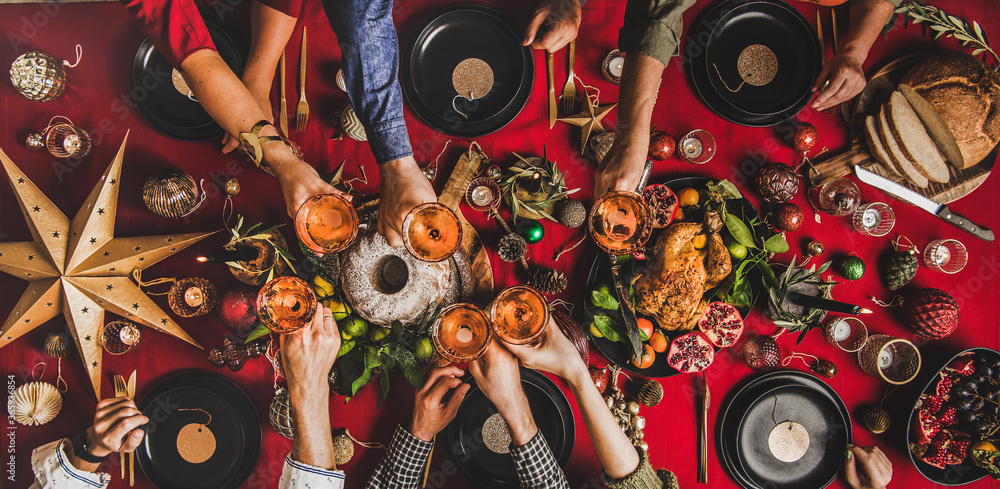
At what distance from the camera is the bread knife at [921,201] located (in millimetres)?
1462

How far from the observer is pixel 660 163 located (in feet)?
5.00

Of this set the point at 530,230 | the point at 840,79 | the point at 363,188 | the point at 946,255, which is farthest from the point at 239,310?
the point at 946,255

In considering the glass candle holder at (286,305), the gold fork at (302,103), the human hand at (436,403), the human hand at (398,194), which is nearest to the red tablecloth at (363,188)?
the gold fork at (302,103)

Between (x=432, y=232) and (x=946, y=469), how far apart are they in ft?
6.68

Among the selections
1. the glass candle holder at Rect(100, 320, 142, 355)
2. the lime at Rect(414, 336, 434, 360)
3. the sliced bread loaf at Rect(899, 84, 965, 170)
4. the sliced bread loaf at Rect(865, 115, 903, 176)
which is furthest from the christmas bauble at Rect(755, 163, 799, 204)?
the glass candle holder at Rect(100, 320, 142, 355)

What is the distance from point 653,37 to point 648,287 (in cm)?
78

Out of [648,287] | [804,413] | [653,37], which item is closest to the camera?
[653,37]

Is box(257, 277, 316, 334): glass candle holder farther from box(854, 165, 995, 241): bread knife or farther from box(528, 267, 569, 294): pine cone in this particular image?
box(854, 165, 995, 241): bread knife

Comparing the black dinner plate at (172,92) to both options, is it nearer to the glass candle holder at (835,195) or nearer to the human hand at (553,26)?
the human hand at (553,26)

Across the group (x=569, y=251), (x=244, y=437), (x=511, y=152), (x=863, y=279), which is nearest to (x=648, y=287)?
(x=569, y=251)

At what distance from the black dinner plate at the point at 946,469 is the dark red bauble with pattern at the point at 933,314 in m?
0.14

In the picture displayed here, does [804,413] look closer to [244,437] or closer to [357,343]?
[357,343]

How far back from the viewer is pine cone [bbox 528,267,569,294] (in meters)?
1.41

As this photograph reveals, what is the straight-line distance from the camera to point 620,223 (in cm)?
119
